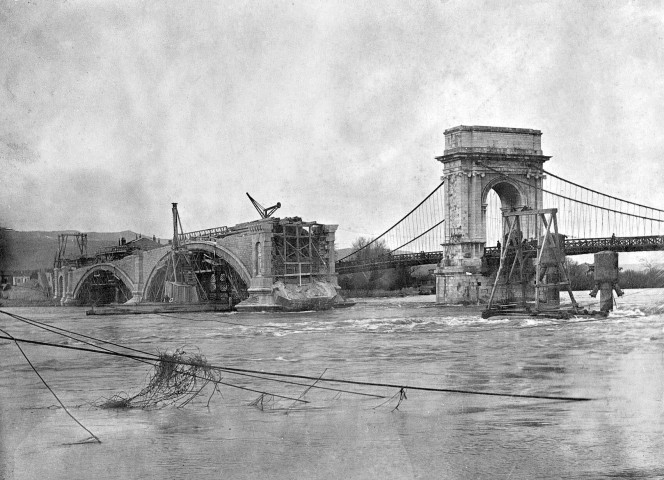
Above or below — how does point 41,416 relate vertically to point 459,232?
below

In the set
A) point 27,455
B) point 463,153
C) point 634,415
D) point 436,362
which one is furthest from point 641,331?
point 463,153

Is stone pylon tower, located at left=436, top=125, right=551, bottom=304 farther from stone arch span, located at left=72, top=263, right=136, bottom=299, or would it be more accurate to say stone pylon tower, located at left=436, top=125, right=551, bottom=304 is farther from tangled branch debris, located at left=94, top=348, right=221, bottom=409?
tangled branch debris, located at left=94, top=348, right=221, bottom=409

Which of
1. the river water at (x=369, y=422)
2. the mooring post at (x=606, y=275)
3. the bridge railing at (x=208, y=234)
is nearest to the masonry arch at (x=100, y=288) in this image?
the bridge railing at (x=208, y=234)

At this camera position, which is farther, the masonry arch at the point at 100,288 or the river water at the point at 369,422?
the masonry arch at the point at 100,288

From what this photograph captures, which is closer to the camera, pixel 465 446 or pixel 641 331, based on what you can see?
pixel 465 446

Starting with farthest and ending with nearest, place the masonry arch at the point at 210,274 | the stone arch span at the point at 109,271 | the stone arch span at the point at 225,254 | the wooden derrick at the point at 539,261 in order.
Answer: the stone arch span at the point at 109,271, the masonry arch at the point at 210,274, the stone arch span at the point at 225,254, the wooden derrick at the point at 539,261

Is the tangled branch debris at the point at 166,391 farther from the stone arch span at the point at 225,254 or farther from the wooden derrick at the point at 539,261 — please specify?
the stone arch span at the point at 225,254

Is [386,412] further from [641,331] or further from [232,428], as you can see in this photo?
[641,331]

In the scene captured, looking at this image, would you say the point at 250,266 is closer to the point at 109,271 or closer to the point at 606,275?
the point at 606,275
